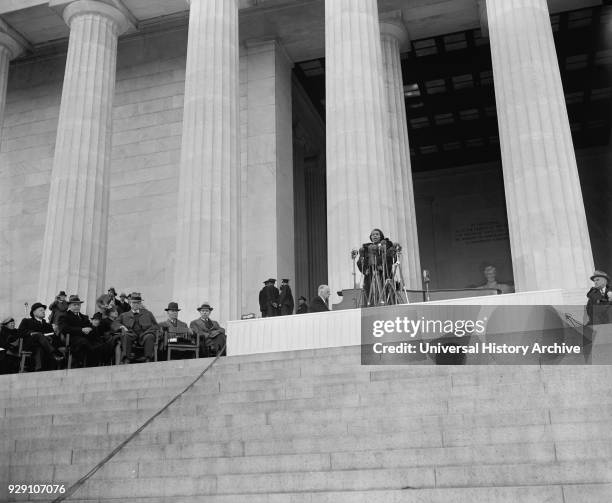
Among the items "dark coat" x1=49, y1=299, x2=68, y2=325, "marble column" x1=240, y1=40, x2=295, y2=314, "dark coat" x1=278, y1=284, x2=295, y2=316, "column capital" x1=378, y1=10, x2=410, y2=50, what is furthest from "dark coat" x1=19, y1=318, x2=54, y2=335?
"column capital" x1=378, y1=10, x2=410, y2=50

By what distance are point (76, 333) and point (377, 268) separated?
8.25 m

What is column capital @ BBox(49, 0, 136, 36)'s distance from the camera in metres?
30.5

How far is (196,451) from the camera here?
1164 cm

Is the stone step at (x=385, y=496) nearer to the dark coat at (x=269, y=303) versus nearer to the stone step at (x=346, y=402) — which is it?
the stone step at (x=346, y=402)

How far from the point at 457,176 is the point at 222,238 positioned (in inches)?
1116

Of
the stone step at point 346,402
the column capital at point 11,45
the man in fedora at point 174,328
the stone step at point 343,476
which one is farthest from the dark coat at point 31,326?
the column capital at point 11,45

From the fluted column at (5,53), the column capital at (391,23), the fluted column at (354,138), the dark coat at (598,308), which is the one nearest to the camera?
the dark coat at (598,308)

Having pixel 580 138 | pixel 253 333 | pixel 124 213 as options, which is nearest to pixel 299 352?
pixel 253 333

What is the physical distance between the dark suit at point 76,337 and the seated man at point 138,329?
3.26ft

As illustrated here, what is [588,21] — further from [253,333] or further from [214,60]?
[253,333]

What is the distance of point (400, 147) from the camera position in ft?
99.9

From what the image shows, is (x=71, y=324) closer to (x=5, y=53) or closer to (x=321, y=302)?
(x=321, y=302)

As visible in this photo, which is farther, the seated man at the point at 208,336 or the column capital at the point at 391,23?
the column capital at the point at 391,23

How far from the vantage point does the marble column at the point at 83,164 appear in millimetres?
26922
